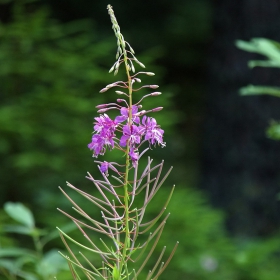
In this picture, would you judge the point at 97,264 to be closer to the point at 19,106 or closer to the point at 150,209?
the point at 150,209

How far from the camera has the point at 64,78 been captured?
4309 millimetres

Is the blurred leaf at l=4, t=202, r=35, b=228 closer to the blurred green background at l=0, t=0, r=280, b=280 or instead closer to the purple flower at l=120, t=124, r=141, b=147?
the blurred green background at l=0, t=0, r=280, b=280

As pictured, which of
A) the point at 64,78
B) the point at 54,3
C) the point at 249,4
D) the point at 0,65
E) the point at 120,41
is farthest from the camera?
the point at 54,3

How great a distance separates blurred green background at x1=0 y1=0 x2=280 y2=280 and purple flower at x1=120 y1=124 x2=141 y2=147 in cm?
129

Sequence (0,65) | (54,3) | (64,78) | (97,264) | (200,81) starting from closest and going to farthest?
(97,264), (0,65), (64,78), (54,3), (200,81)

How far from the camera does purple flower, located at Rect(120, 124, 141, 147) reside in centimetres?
114

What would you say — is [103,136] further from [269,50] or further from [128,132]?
[269,50]

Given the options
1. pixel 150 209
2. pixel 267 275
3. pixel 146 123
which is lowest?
pixel 267 275

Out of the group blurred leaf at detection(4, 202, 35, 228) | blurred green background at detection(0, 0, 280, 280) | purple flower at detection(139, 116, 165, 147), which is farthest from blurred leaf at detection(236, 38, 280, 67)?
blurred leaf at detection(4, 202, 35, 228)

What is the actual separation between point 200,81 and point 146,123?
1031 cm

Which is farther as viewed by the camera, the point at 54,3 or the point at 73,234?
the point at 54,3

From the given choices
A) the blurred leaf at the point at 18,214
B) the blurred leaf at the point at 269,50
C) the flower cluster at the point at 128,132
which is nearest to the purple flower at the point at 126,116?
the flower cluster at the point at 128,132

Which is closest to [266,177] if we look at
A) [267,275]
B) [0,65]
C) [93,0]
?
[267,275]

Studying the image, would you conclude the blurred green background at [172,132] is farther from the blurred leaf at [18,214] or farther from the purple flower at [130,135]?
the purple flower at [130,135]
